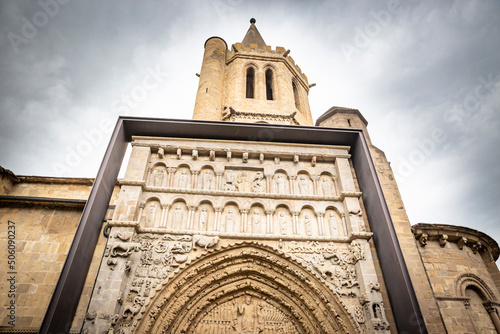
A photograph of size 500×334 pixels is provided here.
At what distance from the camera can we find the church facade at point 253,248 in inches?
274

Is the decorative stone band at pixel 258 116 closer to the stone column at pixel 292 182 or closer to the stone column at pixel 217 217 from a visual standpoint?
the stone column at pixel 292 182

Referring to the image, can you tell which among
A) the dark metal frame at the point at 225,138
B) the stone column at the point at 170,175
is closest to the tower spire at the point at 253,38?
the dark metal frame at the point at 225,138

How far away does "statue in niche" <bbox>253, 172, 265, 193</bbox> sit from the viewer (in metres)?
9.04

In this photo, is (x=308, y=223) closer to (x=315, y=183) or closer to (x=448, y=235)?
(x=315, y=183)

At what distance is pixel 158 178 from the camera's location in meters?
9.05

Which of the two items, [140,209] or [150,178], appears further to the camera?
[150,178]

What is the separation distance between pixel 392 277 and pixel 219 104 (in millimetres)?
11229

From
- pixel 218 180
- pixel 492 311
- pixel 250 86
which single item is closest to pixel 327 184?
pixel 218 180

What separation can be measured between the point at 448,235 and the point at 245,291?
648cm

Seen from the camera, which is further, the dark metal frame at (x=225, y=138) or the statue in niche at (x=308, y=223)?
the statue in niche at (x=308, y=223)

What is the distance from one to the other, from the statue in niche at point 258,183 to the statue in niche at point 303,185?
45.3 inches

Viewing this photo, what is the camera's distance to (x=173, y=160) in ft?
31.1

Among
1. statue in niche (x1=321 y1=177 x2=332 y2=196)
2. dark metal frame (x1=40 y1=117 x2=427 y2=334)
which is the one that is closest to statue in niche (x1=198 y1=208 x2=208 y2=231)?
dark metal frame (x1=40 y1=117 x2=427 y2=334)

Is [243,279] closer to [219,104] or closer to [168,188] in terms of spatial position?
[168,188]
